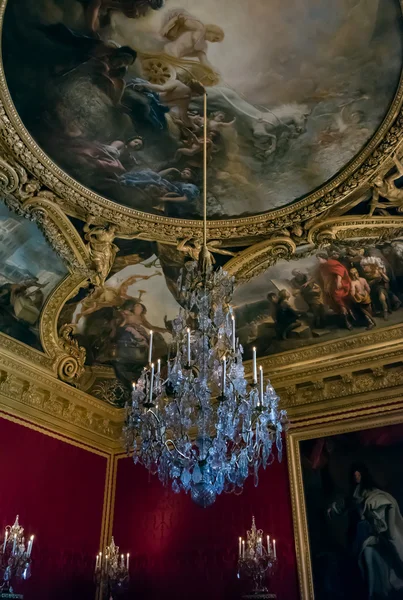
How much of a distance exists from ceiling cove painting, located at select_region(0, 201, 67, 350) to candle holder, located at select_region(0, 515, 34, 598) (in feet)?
10.8

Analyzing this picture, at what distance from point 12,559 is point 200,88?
24.3 feet

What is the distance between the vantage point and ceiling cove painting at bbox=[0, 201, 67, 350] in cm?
852

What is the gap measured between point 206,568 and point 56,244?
20.7 feet

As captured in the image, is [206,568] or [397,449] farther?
[206,568]

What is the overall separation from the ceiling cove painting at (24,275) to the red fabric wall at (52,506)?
171cm

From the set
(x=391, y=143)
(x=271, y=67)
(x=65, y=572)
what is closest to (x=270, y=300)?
(x=391, y=143)

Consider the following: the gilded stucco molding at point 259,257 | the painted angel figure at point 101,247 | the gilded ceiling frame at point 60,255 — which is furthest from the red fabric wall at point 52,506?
the gilded stucco molding at point 259,257

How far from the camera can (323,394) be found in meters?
10.1

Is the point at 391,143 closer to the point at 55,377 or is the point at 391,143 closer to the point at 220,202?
the point at 220,202

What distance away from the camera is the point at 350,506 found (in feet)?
29.0

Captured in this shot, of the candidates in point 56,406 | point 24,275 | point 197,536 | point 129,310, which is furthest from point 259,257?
point 197,536

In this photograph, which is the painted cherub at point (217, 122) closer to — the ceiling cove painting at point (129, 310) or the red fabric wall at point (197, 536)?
the ceiling cove painting at point (129, 310)

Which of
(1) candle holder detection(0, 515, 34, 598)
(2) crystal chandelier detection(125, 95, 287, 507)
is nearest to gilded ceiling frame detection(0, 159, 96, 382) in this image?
(2) crystal chandelier detection(125, 95, 287, 507)

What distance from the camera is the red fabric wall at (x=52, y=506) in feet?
30.1
